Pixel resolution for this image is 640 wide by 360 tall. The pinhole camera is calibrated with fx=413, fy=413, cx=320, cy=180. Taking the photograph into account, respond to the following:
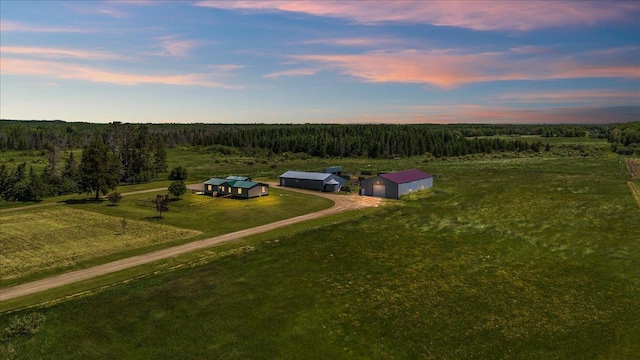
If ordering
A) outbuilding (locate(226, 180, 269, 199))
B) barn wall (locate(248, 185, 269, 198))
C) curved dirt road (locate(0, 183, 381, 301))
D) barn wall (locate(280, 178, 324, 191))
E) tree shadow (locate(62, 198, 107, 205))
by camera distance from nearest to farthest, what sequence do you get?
curved dirt road (locate(0, 183, 381, 301)) → tree shadow (locate(62, 198, 107, 205)) → outbuilding (locate(226, 180, 269, 199)) → barn wall (locate(248, 185, 269, 198)) → barn wall (locate(280, 178, 324, 191))

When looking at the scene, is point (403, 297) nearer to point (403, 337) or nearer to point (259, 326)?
point (403, 337)

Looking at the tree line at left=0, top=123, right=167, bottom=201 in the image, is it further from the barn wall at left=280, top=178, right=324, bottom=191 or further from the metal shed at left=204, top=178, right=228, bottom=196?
the barn wall at left=280, top=178, right=324, bottom=191

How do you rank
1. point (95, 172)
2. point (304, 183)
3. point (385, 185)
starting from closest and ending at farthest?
point (95, 172) → point (385, 185) → point (304, 183)

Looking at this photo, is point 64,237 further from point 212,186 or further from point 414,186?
point 414,186

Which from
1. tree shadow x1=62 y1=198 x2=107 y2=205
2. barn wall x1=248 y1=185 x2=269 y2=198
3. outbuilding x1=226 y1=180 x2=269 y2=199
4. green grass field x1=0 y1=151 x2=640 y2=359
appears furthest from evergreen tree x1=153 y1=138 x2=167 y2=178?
green grass field x1=0 y1=151 x2=640 y2=359

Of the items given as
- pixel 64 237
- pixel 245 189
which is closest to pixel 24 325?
pixel 64 237
